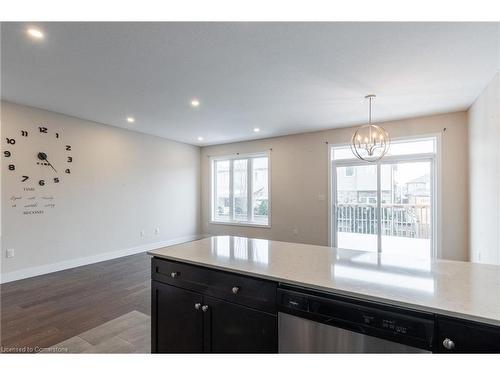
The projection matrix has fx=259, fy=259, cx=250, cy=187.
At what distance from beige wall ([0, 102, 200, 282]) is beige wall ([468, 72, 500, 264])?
5.62 metres

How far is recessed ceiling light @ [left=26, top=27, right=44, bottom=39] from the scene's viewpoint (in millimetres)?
2031

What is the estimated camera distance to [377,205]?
4.77m

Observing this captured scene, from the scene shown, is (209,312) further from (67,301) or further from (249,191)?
(249,191)

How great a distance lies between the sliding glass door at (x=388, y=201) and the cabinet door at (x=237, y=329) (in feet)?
13.4

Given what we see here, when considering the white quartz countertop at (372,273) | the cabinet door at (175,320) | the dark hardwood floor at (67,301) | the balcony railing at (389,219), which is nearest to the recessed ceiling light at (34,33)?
the white quartz countertop at (372,273)

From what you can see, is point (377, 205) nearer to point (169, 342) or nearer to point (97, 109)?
point (169, 342)

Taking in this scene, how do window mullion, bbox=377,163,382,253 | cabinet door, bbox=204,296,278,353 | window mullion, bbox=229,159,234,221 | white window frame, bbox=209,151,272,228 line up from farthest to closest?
window mullion, bbox=229,159,234,221 < white window frame, bbox=209,151,272,228 < window mullion, bbox=377,163,382,253 < cabinet door, bbox=204,296,278,353

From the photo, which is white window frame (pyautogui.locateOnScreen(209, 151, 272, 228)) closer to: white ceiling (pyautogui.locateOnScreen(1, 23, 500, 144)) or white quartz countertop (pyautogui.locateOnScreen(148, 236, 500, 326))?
white ceiling (pyautogui.locateOnScreen(1, 23, 500, 144))

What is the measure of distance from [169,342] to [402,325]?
4.65 ft

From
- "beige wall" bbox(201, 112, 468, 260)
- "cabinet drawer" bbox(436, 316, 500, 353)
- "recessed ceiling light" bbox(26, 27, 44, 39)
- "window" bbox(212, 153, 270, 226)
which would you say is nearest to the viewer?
"cabinet drawer" bbox(436, 316, 500, 353)

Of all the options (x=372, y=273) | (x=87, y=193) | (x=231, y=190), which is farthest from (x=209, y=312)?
(x=231, y=190)

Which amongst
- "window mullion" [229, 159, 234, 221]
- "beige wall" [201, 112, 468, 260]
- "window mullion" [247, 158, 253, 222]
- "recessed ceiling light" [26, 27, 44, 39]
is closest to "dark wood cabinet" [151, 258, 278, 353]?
"recessed ceiling light" [26, 27, 44, 39]

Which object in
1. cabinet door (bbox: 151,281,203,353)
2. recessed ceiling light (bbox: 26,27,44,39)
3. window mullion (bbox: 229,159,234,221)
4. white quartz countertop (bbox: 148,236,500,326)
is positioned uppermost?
recessed ceiling light (bbox: 26,27,44,39)
